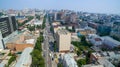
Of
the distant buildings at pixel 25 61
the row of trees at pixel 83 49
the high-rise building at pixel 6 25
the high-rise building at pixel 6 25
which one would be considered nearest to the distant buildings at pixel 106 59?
the row of trees at pixel 83 49

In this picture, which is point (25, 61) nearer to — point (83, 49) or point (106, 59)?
point (83, 49)

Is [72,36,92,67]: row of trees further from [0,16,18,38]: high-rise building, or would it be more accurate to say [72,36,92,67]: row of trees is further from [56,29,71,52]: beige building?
[0,16,18,38]: high-rise building

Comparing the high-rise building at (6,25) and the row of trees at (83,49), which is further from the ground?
the high-rise building at (6,25)

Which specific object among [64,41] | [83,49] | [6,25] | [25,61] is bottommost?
[83,49]

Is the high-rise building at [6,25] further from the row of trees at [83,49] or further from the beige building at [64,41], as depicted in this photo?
the row of trees at [83,49]

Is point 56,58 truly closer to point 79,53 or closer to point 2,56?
point 79,53

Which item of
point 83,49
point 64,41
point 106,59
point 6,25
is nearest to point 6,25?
point 6,25

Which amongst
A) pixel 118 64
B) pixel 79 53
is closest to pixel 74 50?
pixel 79 53

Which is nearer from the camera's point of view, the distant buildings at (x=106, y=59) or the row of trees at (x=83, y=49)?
the distant buildings at (x=106, y=59)

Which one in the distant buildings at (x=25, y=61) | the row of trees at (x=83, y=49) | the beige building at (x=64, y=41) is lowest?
the row of trees at (x=83, y=49)

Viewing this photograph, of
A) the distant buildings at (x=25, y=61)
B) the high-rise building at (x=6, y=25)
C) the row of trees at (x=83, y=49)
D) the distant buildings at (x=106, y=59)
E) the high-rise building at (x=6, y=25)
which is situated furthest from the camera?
the high-rise building at (x=6, y=25)

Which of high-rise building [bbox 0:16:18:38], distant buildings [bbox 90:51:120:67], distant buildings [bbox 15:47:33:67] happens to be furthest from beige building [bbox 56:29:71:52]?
high-rise building [bbox 0:16:18:38]
